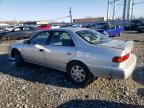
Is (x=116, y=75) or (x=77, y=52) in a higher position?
(x=77, y=52)

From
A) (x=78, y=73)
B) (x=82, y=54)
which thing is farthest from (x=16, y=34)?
(x=82, y=54)

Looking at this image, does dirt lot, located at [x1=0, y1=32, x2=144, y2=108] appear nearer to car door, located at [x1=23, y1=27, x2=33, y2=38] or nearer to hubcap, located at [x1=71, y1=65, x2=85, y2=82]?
hubcap, located at [x1=71, y1=65, x2=85, y2=82]

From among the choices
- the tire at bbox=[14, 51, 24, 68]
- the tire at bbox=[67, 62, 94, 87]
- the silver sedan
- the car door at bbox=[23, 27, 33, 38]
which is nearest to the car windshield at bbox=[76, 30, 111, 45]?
the silver sedan

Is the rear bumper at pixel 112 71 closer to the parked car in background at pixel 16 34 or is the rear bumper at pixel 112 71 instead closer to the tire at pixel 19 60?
the tire at pixel 19 60

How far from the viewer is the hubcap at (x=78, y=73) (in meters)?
5.36

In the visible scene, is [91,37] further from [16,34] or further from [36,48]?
[16,34]

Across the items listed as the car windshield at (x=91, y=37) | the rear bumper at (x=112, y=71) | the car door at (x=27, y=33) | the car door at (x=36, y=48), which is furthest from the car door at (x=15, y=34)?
the rear bumper at (x=112, y=71)

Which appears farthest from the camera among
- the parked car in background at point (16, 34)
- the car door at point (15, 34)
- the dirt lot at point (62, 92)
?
the car door at point (15, 34)

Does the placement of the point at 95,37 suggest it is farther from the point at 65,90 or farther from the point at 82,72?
the point at 65,90

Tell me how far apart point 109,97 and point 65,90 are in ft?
3.77

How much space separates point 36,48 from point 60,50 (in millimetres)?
1054

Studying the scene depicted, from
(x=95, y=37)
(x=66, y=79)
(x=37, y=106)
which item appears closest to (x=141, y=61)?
(x=95, y=37)

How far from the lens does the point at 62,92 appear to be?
5.17m

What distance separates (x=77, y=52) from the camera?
209 inches
